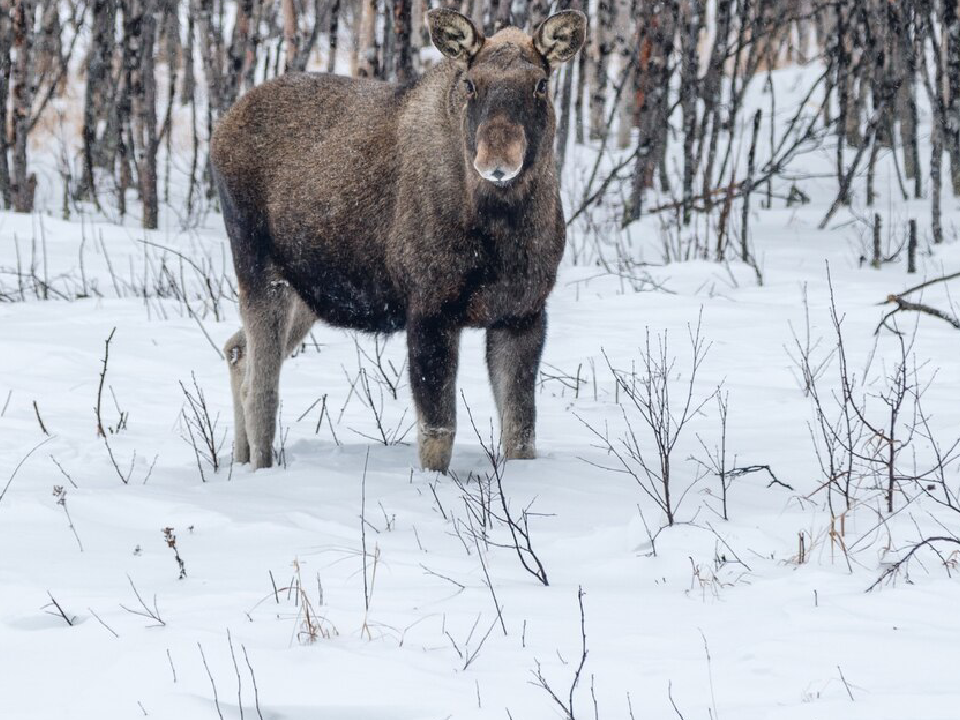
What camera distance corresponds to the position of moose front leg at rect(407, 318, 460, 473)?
4.93 meters

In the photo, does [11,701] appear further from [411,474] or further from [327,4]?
[327,4]

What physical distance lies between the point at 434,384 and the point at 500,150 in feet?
3.70

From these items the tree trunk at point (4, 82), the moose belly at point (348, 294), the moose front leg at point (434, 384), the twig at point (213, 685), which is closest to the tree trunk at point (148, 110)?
the tree trunk at point (4, 82)

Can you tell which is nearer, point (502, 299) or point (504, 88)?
point (504, 88)

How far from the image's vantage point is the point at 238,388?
6004 millimetres

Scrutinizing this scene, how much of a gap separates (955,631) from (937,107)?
8.88 metres

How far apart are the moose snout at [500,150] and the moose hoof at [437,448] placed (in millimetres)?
1202

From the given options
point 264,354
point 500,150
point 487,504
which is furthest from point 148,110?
point 487,504

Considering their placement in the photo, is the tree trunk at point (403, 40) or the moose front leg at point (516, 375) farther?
the tree trunk at point (403, 40)

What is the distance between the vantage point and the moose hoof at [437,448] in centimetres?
→ 507

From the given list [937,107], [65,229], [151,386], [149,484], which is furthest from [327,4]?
[149,484]

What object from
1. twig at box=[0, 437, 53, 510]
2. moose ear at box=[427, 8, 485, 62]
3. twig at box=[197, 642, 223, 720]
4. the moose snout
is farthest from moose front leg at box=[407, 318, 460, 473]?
twig at box=[197, 642, 223, 720]

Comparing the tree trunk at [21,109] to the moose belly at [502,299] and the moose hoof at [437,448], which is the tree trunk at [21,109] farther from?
the moose belly at [502,299]

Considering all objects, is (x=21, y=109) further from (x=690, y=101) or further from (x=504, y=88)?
(x=504, y=88)
